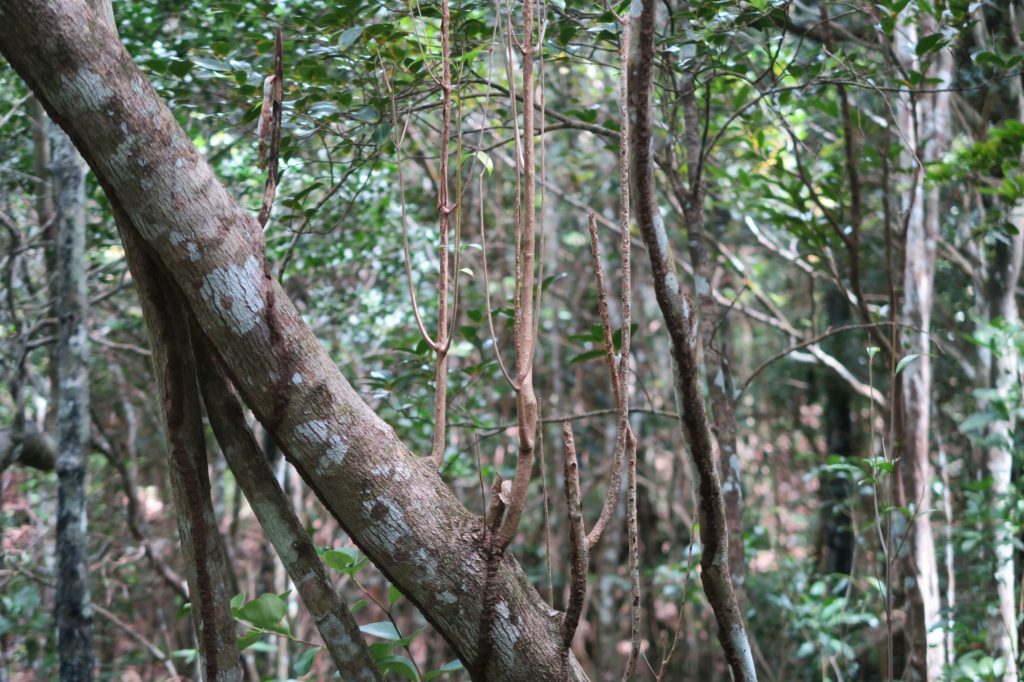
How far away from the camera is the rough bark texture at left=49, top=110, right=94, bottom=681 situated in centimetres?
263

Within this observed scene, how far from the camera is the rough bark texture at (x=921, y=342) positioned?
272cm

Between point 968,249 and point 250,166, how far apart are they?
2.64 metres

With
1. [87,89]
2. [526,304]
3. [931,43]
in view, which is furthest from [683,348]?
[931,43]

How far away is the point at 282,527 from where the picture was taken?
140cm

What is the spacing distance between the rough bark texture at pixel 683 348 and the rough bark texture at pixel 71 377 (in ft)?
6.81

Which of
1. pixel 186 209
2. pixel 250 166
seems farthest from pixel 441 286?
pixel 250 166

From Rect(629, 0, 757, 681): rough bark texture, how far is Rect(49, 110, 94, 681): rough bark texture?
81.7 inches

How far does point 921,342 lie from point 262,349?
2.41 m

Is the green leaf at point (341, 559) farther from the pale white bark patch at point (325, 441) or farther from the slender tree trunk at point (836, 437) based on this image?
the slender tree trunk at point (836, 437)

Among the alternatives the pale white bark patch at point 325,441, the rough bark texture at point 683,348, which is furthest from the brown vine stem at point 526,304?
the pale white bark patch at point 325,441

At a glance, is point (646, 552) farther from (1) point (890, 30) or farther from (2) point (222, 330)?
(2) point (222, 330)

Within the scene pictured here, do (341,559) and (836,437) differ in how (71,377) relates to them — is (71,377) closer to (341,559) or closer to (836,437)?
(341,559)

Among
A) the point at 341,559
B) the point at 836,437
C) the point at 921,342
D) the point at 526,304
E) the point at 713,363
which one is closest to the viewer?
the point at 526,304

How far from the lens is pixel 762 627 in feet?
16.0
